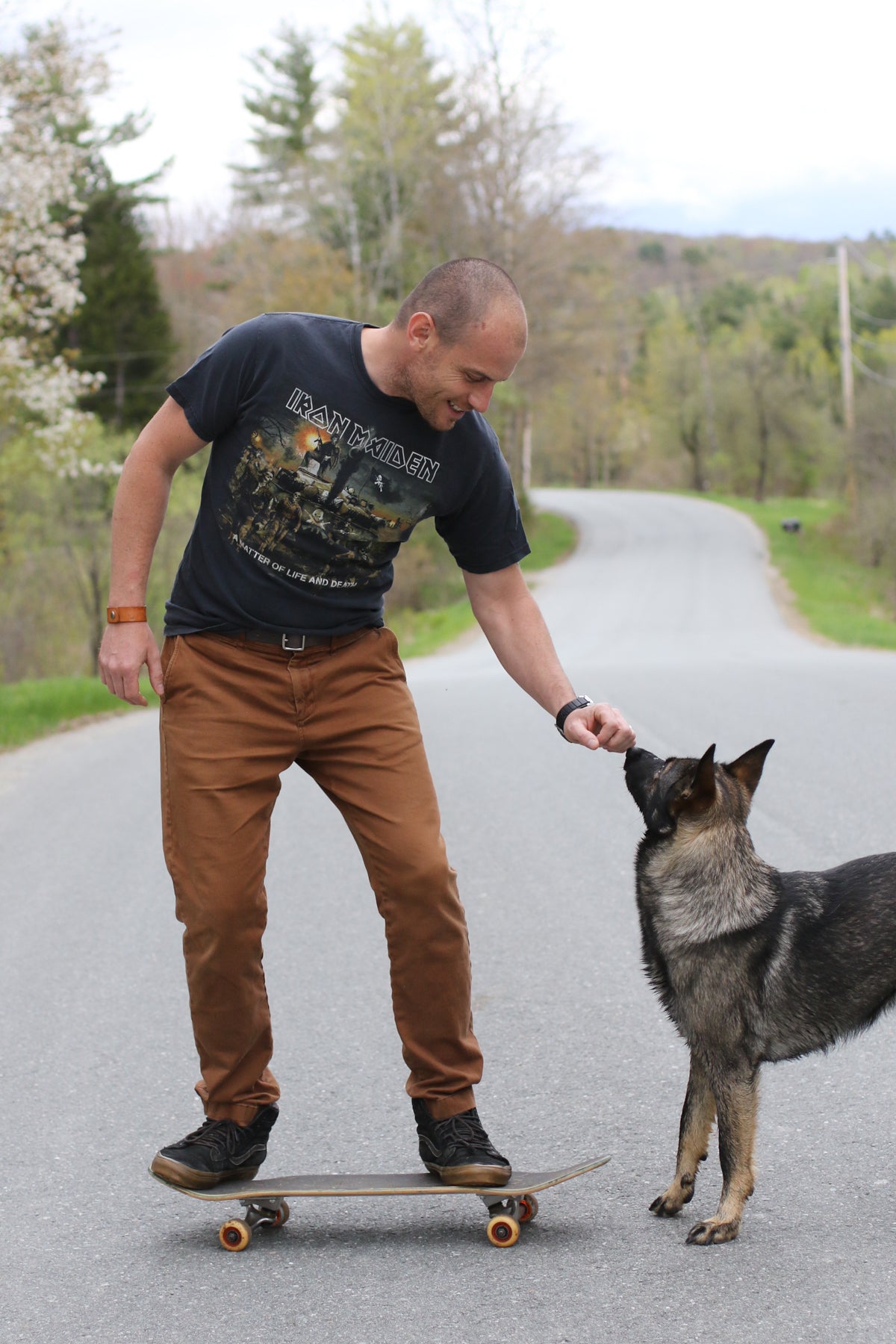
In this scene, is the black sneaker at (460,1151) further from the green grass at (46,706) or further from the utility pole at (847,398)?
the utility pole at (847,398)

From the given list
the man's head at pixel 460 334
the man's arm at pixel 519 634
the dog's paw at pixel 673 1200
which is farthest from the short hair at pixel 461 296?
the dog's paw at pixel 673 1200

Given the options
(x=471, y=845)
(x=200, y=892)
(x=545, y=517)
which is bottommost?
(x=545, y=517)

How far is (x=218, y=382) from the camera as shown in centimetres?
338

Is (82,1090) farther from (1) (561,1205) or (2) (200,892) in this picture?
(1) (561,1205)

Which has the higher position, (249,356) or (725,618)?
(249,356)

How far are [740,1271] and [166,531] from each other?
2698cm

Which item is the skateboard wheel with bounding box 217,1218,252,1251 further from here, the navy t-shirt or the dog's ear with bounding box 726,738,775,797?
the dog's ear with bounding box 726,738,775,797

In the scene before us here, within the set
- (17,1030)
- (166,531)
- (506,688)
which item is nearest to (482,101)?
(166,531)

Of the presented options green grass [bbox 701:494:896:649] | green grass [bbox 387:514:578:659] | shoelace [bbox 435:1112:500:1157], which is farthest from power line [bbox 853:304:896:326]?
shoelace [bbox 435:1112:500:1157]

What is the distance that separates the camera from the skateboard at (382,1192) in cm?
325

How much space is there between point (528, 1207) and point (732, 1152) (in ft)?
1.74

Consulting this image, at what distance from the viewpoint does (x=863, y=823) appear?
7.68 m

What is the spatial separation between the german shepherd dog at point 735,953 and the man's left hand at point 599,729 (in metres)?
0.11

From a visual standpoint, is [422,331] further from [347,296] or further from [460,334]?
[347,296]
